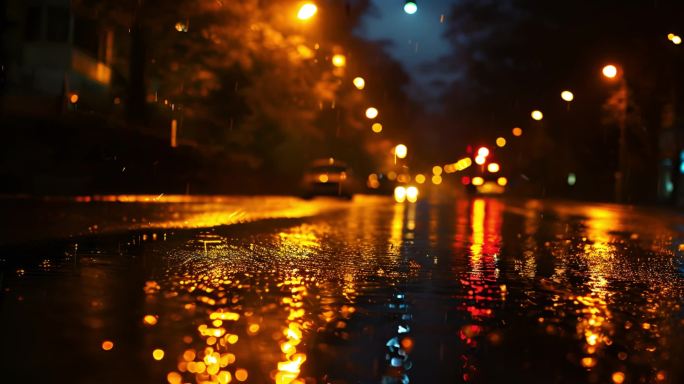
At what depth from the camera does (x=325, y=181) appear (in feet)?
125

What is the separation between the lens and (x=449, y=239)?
17.2 metres

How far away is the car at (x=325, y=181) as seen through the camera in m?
37.9

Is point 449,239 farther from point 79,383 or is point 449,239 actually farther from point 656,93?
point 656,93

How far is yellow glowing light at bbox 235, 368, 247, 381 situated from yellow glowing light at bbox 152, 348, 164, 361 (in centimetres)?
66

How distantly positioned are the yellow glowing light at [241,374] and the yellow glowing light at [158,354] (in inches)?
26.2

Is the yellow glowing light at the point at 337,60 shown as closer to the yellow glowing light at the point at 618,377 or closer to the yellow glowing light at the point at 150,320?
the yellow glowing light at the point at 150,320

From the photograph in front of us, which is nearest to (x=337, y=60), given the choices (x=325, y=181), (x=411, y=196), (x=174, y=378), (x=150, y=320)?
(x=325, y=181)

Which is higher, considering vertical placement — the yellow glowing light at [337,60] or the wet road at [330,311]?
the yellow glowing light at [337,60]

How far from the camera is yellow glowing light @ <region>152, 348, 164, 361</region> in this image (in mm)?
5855

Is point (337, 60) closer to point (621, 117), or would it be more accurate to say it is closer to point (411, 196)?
point (621, 117)

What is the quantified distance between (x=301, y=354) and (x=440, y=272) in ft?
18.0

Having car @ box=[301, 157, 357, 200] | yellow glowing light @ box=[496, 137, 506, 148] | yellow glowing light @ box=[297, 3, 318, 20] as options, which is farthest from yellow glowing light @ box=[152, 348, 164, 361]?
yellow glowing light @ box=[496, 137, 506, 148]

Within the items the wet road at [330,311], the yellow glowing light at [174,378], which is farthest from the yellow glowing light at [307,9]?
the yellow glowing light at [174,378]

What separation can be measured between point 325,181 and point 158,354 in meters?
32.1
